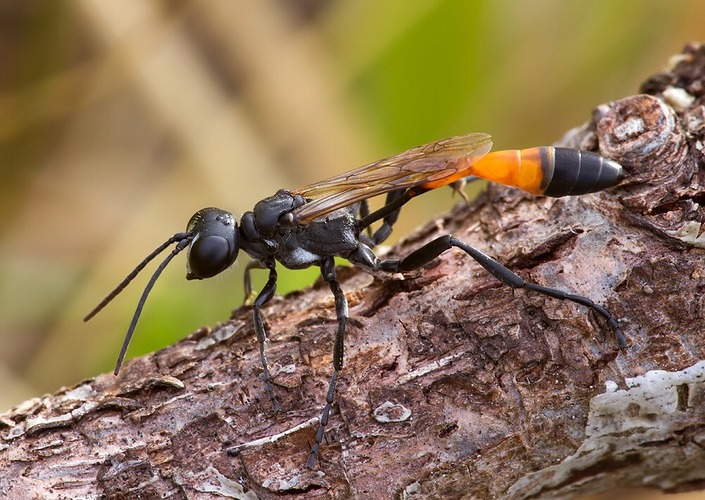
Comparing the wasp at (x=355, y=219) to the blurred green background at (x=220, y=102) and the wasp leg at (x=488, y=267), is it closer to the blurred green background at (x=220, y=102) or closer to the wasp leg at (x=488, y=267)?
the wasp leg at (x=488, y=267)

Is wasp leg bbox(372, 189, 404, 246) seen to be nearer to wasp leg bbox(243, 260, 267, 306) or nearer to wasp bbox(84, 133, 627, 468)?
wasp bbox(84, 133, 627, 468)

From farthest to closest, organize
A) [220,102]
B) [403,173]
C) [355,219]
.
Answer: [220,102], [355,219], [403,173]

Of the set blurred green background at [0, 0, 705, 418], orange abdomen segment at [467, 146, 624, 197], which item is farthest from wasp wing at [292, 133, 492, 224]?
blurred green background at [0, 0, 705, 418]

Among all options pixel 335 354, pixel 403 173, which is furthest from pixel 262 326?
pixel 403 173

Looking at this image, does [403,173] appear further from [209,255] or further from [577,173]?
[209,255]

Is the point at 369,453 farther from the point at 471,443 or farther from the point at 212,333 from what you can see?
the point at 212,333

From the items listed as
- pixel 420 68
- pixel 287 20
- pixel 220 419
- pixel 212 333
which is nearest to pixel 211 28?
pixel 287 20
